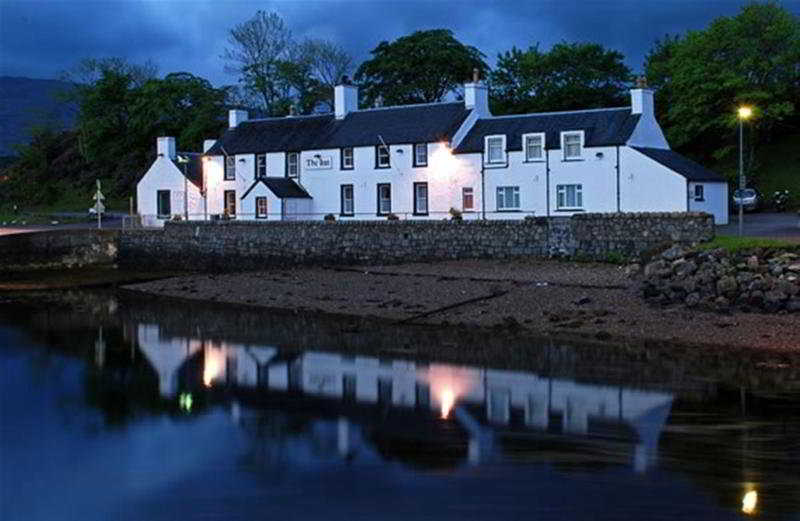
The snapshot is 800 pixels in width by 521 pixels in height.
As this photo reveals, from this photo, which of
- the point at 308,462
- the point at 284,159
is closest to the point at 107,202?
the point at 284,159

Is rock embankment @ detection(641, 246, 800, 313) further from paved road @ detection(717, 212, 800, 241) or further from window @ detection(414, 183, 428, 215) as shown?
window @ detection(414, 183, 428, 215)

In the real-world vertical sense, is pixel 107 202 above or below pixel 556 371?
above

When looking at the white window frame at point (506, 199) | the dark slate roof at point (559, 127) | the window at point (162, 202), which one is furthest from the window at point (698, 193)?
the window at point (162, 202)

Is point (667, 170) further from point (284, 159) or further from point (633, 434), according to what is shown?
point (633, 434)

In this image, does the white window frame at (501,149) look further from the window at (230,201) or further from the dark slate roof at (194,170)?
the dark slate roof at (194,170)

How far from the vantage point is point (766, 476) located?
12469 mm

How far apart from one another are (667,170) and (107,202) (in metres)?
50.5

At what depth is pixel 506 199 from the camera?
1811 inches

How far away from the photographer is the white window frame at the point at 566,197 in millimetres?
43750

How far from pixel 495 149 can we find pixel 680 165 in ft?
27.4

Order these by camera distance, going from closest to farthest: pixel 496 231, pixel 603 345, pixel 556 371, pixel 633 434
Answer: pixel 633 434
pixel 556 371
pixel 603 345
pixel 496 231

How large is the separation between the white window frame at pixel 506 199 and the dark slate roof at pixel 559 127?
1787 millimetres

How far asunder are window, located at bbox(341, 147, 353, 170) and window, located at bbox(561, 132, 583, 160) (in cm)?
1211

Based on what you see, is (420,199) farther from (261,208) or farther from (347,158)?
(261,208)
